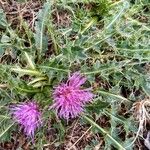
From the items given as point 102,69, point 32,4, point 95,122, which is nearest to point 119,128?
point 95,122

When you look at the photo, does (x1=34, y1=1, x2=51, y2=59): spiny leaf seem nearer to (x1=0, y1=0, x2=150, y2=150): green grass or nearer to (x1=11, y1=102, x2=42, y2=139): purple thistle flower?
(x1=0, y1=0, x2=150, y2=150): green grass

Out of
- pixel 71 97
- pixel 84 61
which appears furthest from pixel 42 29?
pixel 71 97

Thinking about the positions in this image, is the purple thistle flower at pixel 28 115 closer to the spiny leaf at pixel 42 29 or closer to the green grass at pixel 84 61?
the green grass at pixel 84 61

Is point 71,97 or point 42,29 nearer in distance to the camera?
point 71,97

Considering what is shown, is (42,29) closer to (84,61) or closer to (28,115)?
(84,61)

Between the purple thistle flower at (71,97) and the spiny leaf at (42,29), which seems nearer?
the purple thistle flower at (71,97)

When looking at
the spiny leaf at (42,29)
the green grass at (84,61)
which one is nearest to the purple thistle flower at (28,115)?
the green grass at (84,61)
